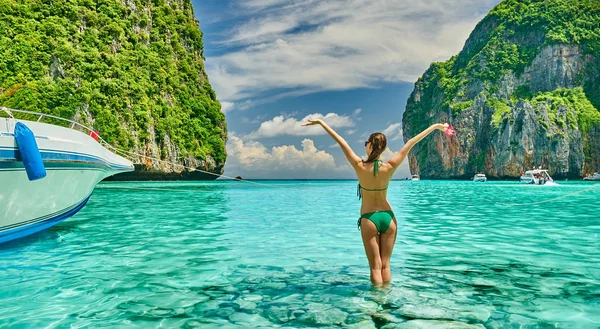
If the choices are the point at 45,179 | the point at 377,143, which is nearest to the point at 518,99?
the point at 45,179

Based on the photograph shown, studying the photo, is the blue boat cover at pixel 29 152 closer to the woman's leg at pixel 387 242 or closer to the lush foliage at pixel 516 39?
the woman's leg at pixel 387 242

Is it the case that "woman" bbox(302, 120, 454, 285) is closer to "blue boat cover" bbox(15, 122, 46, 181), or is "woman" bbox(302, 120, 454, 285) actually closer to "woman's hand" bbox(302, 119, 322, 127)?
"woman's hand" bbox(302, 119, 322, 127)

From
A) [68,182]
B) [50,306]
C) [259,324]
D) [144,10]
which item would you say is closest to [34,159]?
[68,182]

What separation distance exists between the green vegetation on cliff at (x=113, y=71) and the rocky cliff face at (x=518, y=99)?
7231cm

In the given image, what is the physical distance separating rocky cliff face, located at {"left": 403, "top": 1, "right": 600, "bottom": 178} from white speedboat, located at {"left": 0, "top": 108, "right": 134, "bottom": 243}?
108 meters

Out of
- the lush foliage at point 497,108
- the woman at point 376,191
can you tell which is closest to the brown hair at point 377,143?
the woman at point 376,191

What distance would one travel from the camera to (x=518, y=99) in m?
128

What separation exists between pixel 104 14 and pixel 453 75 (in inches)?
5229

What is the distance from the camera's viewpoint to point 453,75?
16362 centimetres

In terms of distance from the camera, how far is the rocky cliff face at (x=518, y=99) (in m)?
102

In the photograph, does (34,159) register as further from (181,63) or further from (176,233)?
(181,63)

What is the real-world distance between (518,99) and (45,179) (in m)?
139

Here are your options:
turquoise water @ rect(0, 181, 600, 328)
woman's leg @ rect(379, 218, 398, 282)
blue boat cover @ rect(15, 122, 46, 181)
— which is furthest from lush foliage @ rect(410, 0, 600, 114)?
blue boat cover @ rect(15, 122, 46, 181)

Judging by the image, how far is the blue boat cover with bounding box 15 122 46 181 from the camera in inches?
325
